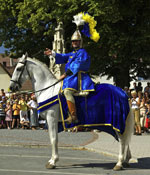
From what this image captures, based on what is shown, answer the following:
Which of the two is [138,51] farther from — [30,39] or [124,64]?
[30,39]

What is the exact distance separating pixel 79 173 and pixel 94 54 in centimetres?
1945

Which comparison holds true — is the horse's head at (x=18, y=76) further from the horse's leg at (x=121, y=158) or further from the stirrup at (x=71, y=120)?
the horse's leg at (x=121, y=158)

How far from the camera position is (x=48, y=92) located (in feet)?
31.1

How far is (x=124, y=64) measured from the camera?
1087 inches

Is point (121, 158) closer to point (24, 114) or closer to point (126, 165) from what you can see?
point (126, 165)

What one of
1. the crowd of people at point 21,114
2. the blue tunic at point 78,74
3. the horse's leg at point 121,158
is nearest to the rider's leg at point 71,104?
the blue tunic at point 78,74

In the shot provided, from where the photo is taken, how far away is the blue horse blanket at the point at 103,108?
922 centimetres

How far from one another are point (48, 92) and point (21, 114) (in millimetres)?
12355

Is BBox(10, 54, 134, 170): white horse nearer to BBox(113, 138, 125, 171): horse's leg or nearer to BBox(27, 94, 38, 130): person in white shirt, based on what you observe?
BBox(113, 138, 125, 171): horse's leg

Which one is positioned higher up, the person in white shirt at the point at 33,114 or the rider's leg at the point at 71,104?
the rider's leg at the point at 71,104

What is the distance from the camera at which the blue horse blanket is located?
9219mm

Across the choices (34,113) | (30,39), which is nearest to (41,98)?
(34,113)

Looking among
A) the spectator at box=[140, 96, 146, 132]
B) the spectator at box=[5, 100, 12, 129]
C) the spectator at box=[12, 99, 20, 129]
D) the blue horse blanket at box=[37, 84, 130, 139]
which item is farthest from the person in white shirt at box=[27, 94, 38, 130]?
the blue horse blanket at box=[37, 84, 130, 139]

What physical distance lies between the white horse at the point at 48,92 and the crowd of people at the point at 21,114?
11510 mm
